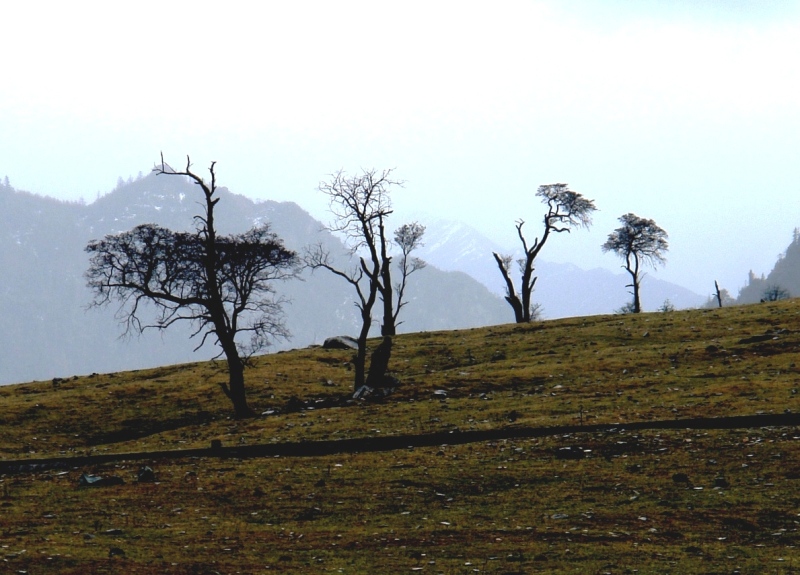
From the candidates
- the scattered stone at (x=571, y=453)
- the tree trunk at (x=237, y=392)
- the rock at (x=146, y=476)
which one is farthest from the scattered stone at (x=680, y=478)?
the tree trunk at (x=237, y=392)

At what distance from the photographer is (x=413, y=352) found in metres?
72.7

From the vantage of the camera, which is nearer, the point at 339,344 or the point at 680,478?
the point at 680,478

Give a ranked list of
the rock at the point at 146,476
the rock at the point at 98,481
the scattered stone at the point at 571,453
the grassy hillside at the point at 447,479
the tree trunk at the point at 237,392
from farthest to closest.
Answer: the tree trunk at the point at 237,392, the scattered stone at the point at 571,453, the rock at the point at 146,476, the rock at the point at 98,481, the grassy hillside at the point at 447,479

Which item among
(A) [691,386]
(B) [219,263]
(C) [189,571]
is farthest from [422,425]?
(C) [189,571]

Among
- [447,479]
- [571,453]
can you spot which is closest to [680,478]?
[571,453]

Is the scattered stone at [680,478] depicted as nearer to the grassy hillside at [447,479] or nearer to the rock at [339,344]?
the grassy hillside at [447,479]

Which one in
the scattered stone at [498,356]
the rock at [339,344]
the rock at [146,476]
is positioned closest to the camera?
the rock at [146,476]

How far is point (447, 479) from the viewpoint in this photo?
2914 centimetres

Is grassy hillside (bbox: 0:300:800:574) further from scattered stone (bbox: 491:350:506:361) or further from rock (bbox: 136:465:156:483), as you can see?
scattered stone (bbox: 491:350:506:361)

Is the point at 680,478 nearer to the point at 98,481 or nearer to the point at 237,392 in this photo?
the point at 98,481

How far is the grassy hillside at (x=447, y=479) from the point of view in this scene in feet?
62.7

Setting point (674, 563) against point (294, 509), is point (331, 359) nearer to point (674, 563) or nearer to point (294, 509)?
point (294, 509)

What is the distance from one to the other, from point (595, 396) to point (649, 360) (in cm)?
1219

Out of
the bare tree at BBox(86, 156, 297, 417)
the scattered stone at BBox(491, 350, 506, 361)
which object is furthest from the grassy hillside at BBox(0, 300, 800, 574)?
the bare tree at BBox(86, 156, 297, 417)
